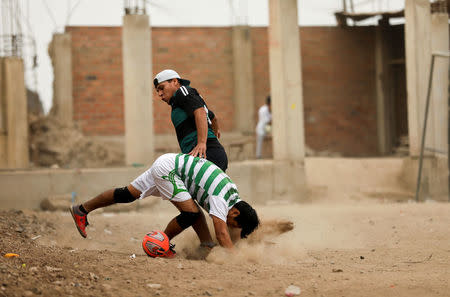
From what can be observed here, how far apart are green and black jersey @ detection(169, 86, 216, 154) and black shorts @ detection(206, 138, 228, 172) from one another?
1.9 inches

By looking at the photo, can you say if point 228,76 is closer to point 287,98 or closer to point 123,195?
point 287,98

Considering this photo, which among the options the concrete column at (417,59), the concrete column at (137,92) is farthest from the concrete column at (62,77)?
the concrete column at (417,59)

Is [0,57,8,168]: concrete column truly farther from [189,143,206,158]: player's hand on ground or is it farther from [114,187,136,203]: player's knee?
[189,143,206,158]: player's hand on ground

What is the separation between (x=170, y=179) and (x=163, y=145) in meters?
10.2

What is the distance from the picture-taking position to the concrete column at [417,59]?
38.2 feet

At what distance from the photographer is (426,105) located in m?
11.0

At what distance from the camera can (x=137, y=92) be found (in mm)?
10484

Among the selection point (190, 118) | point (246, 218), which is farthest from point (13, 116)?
point (246, 218)

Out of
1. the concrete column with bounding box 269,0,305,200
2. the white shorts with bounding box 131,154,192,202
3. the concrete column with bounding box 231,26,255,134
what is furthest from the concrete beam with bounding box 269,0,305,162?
the white shorts with bounding box 131,154,192,202

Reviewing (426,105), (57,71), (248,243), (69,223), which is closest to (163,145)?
(57,71)

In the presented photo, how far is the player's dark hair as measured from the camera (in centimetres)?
494

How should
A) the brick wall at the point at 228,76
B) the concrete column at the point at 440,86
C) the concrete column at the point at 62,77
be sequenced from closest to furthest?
the concrete column at the point at 440,86 < the concrete column at the point at 62,77 < the brick wall at the point at 228,76

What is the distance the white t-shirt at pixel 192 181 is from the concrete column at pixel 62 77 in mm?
10292

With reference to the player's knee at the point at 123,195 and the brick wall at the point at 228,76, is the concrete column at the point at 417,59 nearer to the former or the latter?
the brick wall at the point at 228,76
